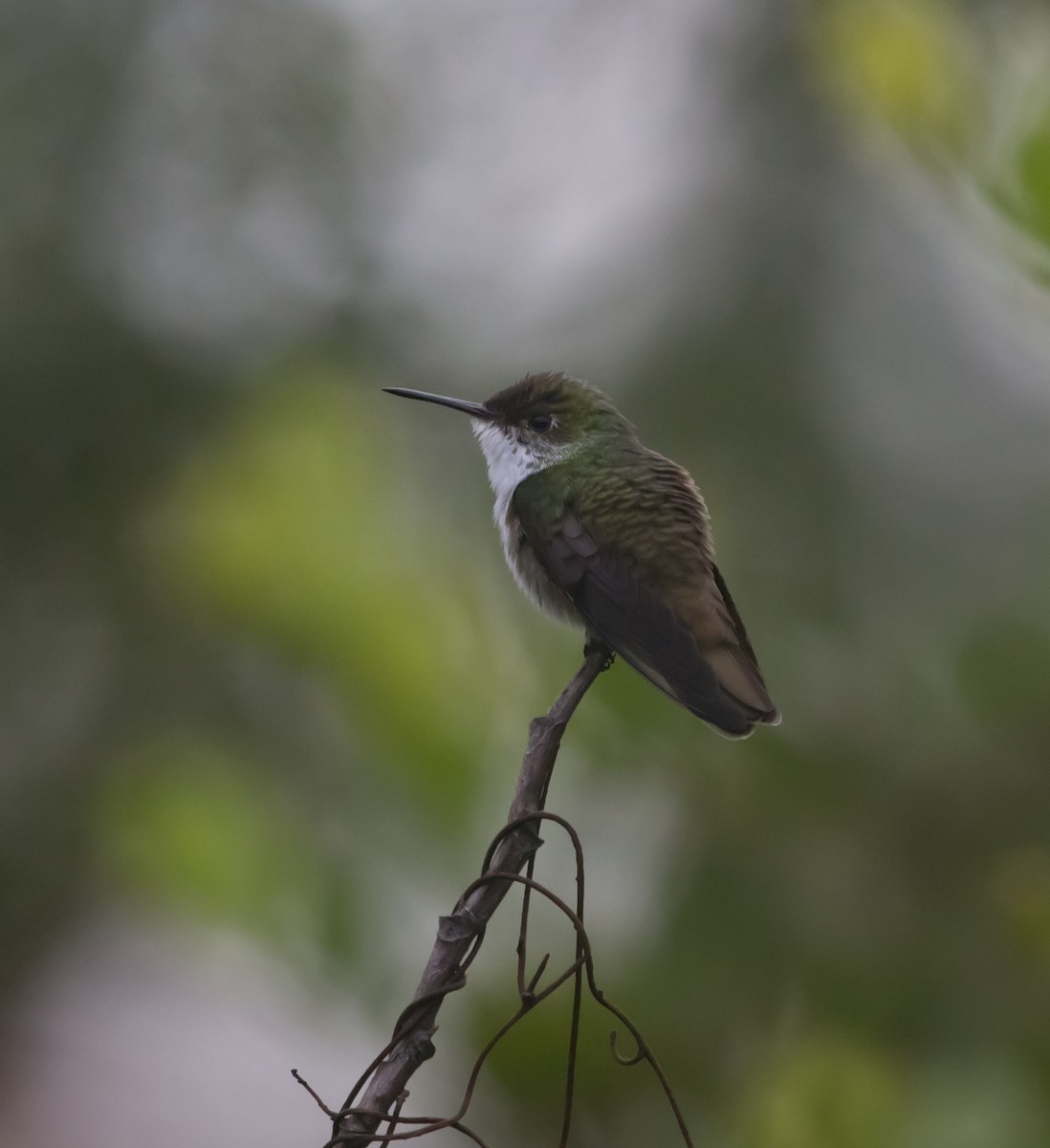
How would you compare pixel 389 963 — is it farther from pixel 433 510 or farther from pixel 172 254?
pixel 172 254

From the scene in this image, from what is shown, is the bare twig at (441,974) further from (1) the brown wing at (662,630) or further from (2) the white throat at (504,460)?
(2) the white throat at (504,460)

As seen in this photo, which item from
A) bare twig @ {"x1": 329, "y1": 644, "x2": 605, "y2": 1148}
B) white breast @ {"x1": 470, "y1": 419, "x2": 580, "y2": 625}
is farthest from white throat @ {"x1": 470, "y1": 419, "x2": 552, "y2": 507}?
bare twig @ {"x1": 329, "y1": 644, "x2": 605, "y2": 1148}

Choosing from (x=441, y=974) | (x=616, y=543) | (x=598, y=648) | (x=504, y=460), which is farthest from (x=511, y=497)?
(x=441, y=974)

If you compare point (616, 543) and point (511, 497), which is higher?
point (616, 543)

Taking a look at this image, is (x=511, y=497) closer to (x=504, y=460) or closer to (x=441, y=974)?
(x=504, y=460)

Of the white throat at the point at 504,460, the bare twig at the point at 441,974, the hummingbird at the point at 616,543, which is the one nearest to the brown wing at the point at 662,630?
the hummingbird at the point at 616,543

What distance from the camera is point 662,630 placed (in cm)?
286

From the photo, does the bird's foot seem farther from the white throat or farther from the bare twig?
the bare twig

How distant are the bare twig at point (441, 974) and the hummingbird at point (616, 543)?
72cm

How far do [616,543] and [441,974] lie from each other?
149 cm

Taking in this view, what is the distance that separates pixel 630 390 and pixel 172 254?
7.59ft

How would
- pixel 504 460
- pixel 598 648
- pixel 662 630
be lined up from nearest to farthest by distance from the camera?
pixel 662 630, pixel 598 648, pixel 504 460

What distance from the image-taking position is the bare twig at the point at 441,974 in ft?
5.88

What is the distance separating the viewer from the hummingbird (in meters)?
2.76
